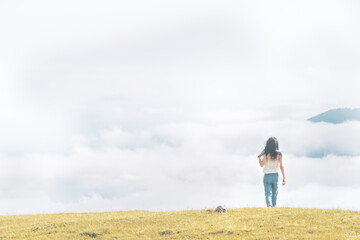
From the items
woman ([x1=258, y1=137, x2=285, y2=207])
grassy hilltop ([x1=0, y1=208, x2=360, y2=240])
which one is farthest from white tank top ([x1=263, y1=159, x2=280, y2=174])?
grassy hilltop ([x1=0, y1=208, x2=360, y2=240])

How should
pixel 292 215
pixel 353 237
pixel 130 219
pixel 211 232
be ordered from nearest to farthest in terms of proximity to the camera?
pixel 353 237 < pixel 211 232 < pixel 292 215 < pixel 130 219

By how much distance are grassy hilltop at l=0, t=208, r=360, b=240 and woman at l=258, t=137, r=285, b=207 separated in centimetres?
188

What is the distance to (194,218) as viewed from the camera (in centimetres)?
2958

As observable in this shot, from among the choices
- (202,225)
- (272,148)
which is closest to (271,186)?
(272,148)

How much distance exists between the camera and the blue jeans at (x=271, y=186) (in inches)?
1231

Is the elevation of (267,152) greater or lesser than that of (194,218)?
greater

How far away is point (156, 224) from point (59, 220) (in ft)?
24.7

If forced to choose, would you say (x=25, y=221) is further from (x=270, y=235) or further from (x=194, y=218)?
(x=270, y=235)

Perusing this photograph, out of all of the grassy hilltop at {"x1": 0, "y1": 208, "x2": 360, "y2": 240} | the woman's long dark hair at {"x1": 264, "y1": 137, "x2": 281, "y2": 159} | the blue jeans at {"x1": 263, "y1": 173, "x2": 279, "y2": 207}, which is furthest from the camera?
the blue jeans at {"x1": 263, "y1": 173, "x2": 279, "y2": 207}

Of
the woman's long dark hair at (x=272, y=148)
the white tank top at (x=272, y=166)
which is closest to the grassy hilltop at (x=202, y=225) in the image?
the white tank top at (x=272, y=166)

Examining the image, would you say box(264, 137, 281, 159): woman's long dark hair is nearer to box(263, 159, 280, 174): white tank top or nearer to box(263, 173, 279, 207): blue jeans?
box(263, 159, 280, 174): white tank top

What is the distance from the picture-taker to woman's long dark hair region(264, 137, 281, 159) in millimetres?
31047

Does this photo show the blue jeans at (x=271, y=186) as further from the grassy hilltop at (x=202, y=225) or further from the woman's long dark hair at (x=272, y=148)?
the grassy hilltop at (x=202, y=225)

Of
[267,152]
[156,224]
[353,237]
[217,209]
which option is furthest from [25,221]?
[353,237]
